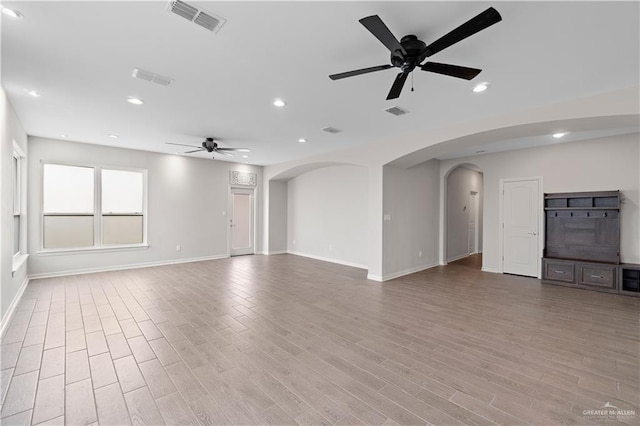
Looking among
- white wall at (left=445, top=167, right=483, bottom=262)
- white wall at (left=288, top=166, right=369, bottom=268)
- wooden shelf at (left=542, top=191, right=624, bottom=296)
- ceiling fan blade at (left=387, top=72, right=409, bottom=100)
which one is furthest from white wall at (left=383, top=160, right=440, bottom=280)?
ceiling fan blade at (left=387, top=72, right=409, bottom=100)

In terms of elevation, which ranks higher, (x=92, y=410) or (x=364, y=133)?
(x=364, y=133)

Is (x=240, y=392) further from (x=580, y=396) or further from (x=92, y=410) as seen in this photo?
(x=580, y=396)

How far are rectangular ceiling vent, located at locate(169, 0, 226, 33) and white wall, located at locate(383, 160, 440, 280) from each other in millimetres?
4125

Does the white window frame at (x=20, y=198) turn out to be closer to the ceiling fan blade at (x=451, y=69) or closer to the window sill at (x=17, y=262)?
the window sill at (x=17, y=262)

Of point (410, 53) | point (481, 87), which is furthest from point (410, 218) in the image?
point (410, 53)

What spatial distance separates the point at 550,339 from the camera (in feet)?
9.71

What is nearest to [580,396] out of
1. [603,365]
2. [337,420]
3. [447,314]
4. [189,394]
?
[603,365]

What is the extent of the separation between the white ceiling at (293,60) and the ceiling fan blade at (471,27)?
0.26 meters

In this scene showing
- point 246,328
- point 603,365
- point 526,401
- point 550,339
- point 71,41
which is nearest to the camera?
point 526,401

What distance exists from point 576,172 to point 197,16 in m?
7.08

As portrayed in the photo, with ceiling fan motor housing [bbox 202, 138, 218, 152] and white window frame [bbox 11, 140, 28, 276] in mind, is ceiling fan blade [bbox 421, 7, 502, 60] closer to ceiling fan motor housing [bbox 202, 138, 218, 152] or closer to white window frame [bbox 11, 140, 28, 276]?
ceiling fan motor housing [bbox 202, 138, 218, 152]

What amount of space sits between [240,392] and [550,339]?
10.9ft

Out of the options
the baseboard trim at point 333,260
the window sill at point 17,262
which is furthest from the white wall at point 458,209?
the window sill at point 17,262

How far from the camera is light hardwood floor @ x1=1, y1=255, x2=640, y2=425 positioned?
1.91 metres
